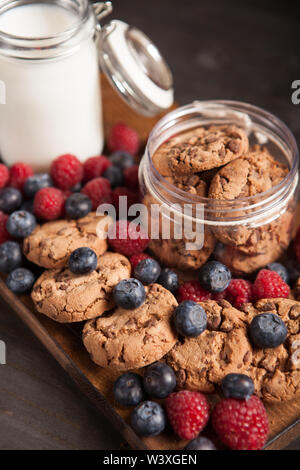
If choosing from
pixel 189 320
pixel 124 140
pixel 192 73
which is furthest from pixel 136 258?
pixel 192 73

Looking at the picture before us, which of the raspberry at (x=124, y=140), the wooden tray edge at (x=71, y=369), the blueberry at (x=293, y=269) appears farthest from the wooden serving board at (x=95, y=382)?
the raspberry at (x=124, y=140)

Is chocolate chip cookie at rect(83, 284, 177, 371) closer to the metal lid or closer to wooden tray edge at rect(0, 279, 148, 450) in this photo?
wooden tray edge at rect(0, 279, 148, 450)

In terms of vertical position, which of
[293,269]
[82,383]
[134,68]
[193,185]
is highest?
[134,68]

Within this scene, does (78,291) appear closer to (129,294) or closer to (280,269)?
(129,294)

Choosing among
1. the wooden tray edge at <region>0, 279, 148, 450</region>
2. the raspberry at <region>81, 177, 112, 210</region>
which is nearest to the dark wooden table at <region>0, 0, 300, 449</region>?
the wooden tray edge at <region>0, 279, 148, 450</region>

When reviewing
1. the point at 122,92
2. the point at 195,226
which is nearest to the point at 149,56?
the point at 122,92

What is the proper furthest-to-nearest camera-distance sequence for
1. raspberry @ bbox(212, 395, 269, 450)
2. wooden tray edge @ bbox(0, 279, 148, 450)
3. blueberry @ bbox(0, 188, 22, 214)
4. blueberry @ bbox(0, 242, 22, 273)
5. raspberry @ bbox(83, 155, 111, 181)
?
raspberry @ bbox(83, 155, 111, 181), blueberry @ bbox(0, 188, 22, 214), blueberry @ bbox(0, 242, 22, 273), wooden tray edge @ bbox(0, 279, 148, 450), raspberry @ bbox(212, 395, 269, 450)

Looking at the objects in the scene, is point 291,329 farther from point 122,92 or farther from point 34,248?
point 122,92
